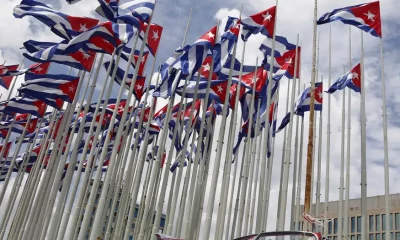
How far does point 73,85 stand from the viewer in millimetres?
20609

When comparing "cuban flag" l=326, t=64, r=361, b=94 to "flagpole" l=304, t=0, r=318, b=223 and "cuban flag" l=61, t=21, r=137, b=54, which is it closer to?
"flagpole" l=304, t=0, r=318, b=223

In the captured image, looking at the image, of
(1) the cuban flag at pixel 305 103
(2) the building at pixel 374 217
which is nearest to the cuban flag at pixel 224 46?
(1) the cuban flag at pixel 305 103

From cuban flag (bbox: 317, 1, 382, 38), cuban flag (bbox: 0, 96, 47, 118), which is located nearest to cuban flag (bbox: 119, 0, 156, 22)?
cuban flag (bbox: 317, 1, 382, 38)

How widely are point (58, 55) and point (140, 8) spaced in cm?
420

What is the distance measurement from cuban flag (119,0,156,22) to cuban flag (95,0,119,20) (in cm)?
30

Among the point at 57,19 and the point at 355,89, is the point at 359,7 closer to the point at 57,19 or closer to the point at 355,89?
the point at 355,89

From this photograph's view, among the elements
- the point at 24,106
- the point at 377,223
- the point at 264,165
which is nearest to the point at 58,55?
the point at 24,106

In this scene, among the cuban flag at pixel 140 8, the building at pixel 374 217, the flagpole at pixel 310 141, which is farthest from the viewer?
the building at pixel 374 217

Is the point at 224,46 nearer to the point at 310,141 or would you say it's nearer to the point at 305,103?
the point at 310,141

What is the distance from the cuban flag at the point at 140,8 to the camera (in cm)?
1797

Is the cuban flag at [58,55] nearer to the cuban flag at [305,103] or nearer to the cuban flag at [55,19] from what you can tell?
the cuban flag at [55,19]

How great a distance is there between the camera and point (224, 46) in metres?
19.4

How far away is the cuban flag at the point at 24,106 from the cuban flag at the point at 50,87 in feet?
9.41

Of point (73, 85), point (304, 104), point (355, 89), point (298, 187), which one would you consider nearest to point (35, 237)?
point (73, 85)
